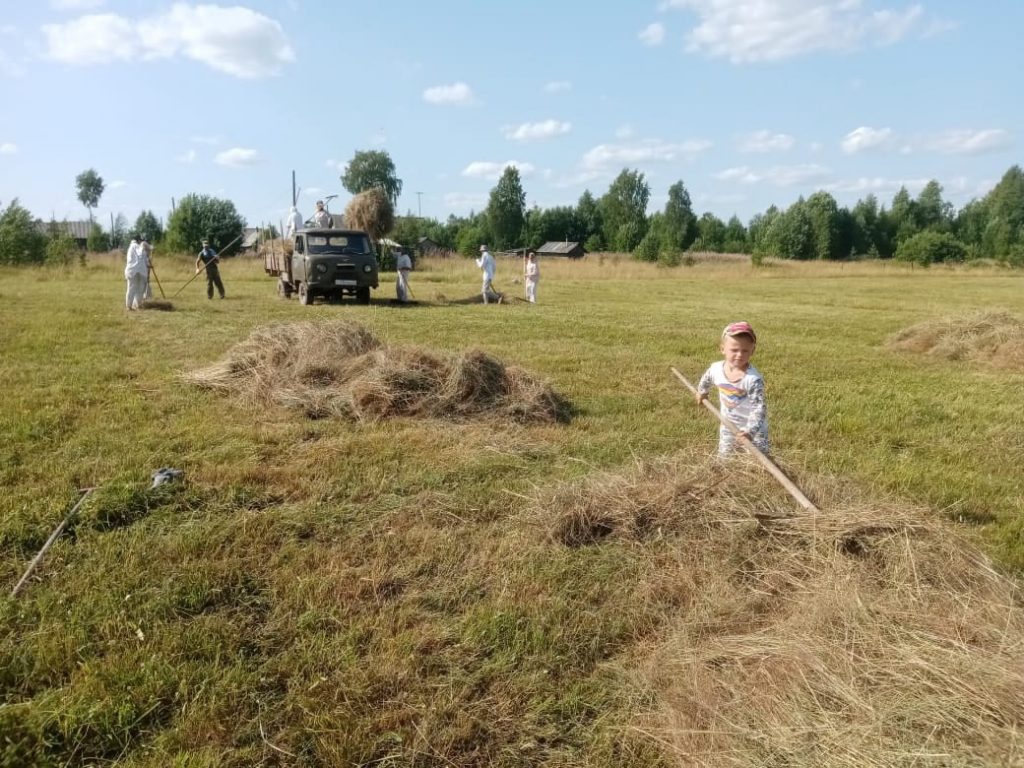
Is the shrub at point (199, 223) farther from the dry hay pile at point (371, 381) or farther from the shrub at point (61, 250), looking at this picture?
the dry hay pile at point (371, 381)

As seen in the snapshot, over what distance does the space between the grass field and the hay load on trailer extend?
878 centimetres

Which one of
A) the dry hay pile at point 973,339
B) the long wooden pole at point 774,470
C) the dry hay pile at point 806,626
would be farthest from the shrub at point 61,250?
the dry hay pile at point 806,626

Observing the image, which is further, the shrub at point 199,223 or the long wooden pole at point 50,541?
the shrub at point 199,223

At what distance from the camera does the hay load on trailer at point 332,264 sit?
1797cm

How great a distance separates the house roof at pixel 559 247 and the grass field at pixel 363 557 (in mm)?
72035

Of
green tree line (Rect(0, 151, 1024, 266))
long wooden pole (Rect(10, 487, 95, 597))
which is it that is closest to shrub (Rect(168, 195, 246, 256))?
green tree line (Rect(0, 151, 1024, 266))

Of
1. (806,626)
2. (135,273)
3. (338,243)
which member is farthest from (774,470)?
→ (338,243)

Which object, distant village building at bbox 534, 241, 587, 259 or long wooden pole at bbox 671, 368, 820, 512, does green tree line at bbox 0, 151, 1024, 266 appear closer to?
distant village building at bbox 534, 241, 587, 259

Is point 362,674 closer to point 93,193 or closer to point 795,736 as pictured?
point 795,736

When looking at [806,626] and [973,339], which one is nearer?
[806,626]

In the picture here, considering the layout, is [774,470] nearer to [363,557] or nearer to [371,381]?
[363,557]

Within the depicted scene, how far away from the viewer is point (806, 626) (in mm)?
2846

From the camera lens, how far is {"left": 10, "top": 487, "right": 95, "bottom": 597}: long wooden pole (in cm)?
344

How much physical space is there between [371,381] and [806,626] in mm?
4969
